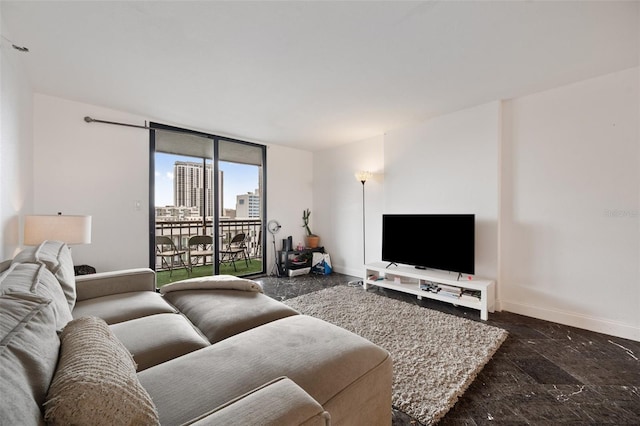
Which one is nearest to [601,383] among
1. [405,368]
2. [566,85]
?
[405,368]

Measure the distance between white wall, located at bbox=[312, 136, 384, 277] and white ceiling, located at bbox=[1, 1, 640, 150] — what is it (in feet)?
4.30

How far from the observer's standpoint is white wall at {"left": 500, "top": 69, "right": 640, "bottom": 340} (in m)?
2.33

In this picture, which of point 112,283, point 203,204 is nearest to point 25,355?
point 112,283

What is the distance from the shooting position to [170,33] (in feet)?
6.07

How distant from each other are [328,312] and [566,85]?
3.32 metres

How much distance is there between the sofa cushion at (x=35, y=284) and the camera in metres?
0.99

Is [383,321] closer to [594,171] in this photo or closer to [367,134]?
[594,171]

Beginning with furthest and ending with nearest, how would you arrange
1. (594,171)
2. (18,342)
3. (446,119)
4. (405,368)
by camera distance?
(446,119) → (594,171) → (405,368) → (18,342)

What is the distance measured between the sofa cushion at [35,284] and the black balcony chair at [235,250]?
341cm

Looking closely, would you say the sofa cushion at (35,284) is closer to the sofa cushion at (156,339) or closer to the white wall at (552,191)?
the sofa cushion at (156,339)

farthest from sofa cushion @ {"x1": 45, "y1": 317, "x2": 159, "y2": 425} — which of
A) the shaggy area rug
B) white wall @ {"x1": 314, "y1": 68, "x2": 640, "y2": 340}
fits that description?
white wall @ {"x1": 314, "y1": 68, "x2": 640, "y2": 340}

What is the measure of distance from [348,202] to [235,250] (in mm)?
2265

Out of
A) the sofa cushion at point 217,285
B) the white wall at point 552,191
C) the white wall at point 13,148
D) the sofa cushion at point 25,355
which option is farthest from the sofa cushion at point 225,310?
the white wall at point 552,191

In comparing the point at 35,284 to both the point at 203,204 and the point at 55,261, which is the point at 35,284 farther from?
the point at 203,204
